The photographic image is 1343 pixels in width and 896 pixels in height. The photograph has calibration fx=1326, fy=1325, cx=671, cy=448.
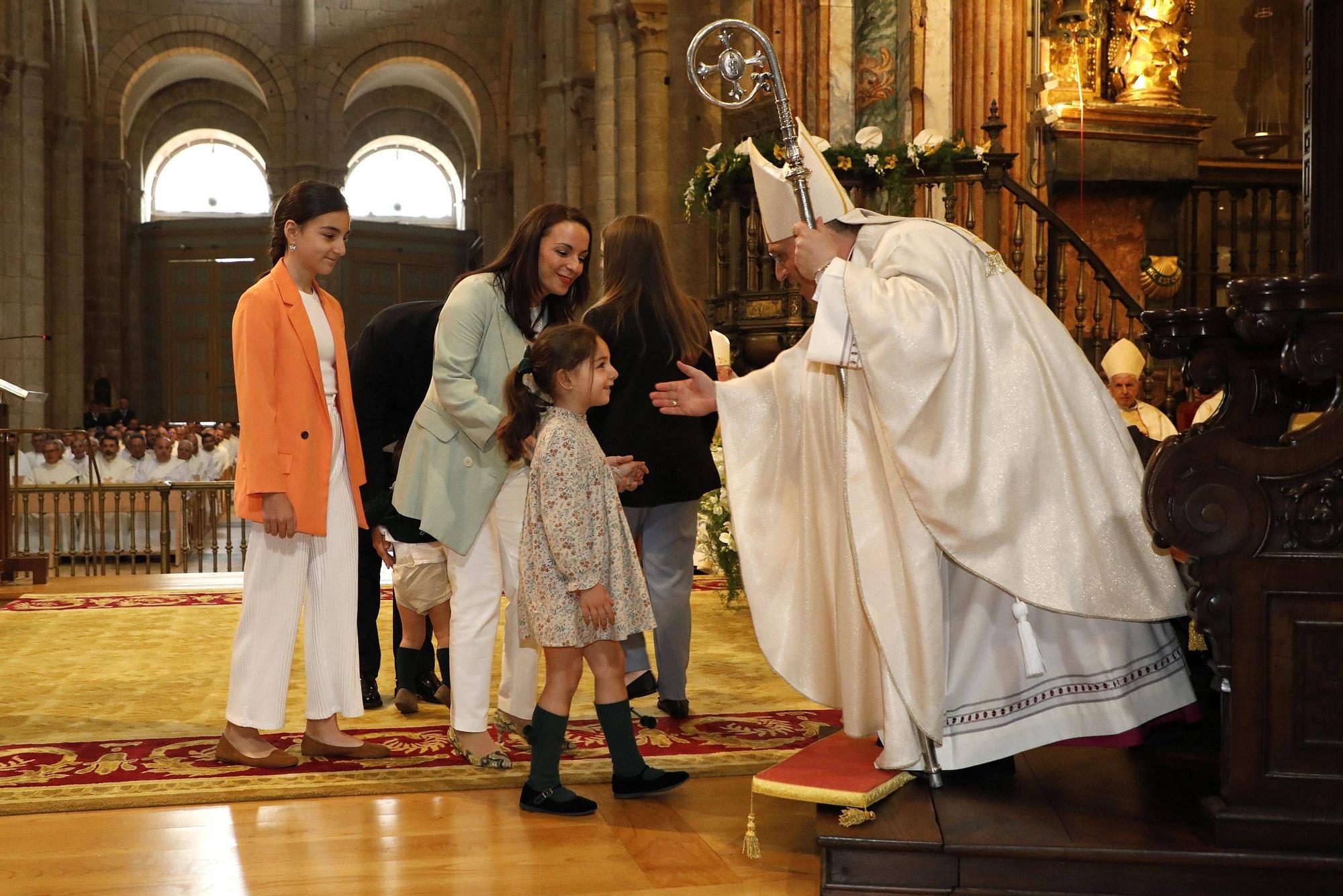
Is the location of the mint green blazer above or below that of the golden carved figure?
below

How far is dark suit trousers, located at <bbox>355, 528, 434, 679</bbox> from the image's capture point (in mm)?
4984

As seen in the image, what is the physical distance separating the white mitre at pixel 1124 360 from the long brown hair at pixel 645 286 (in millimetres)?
3707

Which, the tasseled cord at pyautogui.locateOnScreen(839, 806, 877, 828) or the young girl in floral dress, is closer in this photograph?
the tasseled cord at pyautogui.locateOnScreen(839, 806, 877, 828)

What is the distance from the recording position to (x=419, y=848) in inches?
124

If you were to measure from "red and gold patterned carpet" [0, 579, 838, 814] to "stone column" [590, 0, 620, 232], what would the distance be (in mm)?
10259

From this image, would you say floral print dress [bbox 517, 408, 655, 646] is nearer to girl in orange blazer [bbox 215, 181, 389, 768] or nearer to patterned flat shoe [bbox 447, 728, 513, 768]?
patterned flat shoe [bbox 447, 728, 513, 768]

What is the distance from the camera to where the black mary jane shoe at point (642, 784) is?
3.55 meters

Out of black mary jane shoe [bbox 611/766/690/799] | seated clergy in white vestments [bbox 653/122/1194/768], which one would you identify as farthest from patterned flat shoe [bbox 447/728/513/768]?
seated clergy in white vestments [bbox 653/122/1194/768]

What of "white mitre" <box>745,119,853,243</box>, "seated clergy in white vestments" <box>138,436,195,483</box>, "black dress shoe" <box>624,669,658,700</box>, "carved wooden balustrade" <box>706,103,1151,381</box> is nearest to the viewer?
"white mitre" <box>745,119,853,243</box>

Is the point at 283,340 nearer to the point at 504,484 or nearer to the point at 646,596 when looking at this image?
the point at 504,484

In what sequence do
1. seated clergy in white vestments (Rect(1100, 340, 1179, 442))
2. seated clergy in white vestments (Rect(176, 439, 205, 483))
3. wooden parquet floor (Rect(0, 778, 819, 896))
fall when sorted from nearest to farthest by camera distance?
wooden parquet floor (Rect(0, 778, 819, 896)) < seated clergy in white vestments (Rect(1100, 340, 1179, 442)) < seated clergy in white vestments (Rect(176, 439, 205, 483))

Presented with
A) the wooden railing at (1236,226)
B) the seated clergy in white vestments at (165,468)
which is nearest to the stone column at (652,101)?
the seated clergy in white vestments at (165,468)

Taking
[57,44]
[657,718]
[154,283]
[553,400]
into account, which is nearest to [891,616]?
[553,400]

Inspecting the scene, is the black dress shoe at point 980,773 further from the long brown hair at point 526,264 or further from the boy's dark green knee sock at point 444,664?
the boy's dark green knee sock at point 444,664
